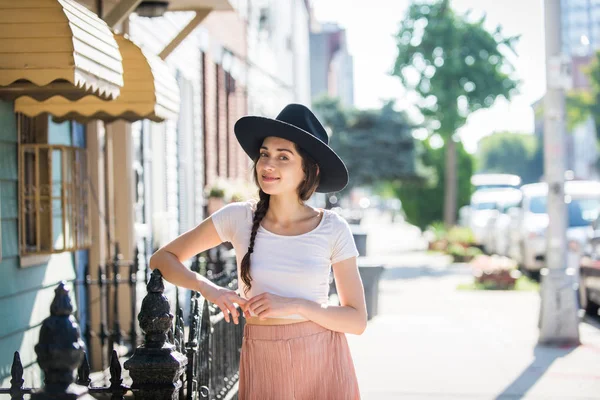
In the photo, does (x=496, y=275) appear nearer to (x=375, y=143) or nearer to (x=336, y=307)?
(x=336, y=307)

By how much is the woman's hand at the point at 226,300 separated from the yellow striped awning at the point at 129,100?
3.66 m

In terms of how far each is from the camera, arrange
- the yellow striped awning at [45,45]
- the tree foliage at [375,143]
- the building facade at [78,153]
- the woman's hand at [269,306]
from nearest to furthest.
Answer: the woman's hand at [269,306] < the yellow striped awning at [45,45] < the building facade at [78,153] < the tree foliage at [375,143]

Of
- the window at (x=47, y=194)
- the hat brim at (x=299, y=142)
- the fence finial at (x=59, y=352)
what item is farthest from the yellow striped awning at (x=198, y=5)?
the fence finial at (x=59, y=352)

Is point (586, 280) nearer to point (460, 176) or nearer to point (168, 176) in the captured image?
point (168, 176)

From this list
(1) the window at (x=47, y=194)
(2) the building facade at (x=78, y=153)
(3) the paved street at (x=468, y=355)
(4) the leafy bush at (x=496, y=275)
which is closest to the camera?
(2) the building facade at (x=78, y=153)

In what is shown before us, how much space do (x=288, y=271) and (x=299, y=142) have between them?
0.52 m

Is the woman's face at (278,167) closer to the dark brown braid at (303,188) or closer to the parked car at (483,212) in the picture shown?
the dark brown braid at (303,188)

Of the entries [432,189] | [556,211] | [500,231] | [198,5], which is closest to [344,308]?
[198,5]

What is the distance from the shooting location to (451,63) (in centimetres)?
3222

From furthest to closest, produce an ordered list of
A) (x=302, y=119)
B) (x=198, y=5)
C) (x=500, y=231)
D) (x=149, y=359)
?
(x=500, y=231) < (x=198, y=5) < (x=302, y=119) < (x=149, y=359)

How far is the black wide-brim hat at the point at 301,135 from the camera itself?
3799mm

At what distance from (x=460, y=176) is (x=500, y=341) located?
30.0 meters

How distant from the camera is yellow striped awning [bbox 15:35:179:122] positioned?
6.95m

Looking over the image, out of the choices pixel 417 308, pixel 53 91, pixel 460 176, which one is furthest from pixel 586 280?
pixel 460 176
